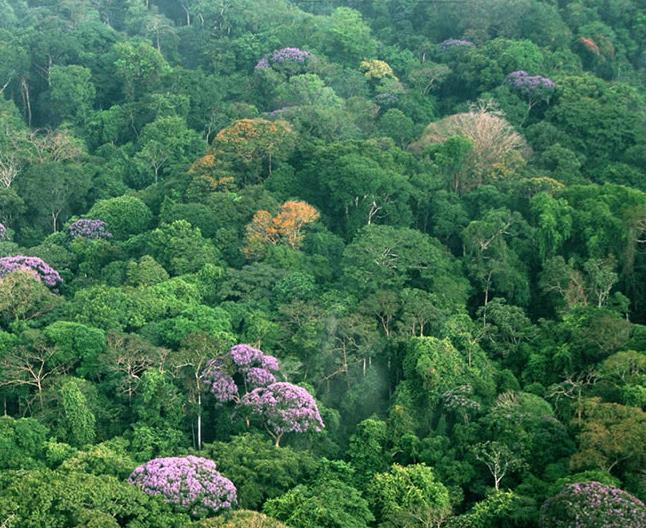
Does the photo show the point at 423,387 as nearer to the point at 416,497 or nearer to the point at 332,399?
the point at 332,399

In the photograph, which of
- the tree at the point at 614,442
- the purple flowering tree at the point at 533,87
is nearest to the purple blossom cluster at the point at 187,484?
the tree at the point at 614,442

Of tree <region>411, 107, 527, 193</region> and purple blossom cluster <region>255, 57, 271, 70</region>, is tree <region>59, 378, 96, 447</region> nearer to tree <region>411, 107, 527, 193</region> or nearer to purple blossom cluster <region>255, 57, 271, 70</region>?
tree <region>411, 107, 527, 193</region>

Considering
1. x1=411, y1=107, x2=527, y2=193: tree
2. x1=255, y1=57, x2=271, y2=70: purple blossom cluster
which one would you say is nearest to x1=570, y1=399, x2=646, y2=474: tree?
x1=411, y1=107, x2=527, y2=193: tree

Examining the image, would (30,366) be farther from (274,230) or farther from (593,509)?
(593,509)

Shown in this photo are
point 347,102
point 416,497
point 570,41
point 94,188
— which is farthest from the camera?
point 570,41

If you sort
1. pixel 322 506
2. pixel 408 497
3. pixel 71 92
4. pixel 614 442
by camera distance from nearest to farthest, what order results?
pixel 322 506 < pixel 614 442 < pixel 408 497 < pixel 71 92

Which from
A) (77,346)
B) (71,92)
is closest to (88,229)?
(77,346)

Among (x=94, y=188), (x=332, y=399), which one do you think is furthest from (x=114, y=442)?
(x=94, y=188)
